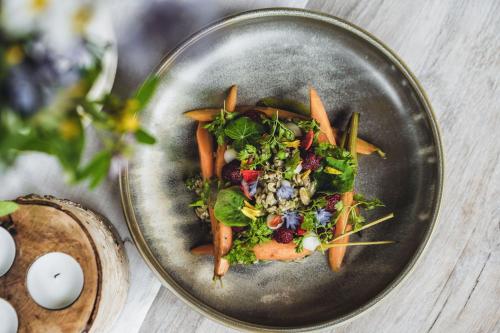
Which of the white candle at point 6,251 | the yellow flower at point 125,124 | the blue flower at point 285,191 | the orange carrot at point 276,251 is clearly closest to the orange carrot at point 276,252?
the orange carrot at point 276,251

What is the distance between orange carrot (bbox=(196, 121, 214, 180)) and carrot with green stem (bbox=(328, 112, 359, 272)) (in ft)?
0.88

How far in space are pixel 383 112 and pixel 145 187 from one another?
503 millimetres

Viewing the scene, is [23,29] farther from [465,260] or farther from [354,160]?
[465,260]

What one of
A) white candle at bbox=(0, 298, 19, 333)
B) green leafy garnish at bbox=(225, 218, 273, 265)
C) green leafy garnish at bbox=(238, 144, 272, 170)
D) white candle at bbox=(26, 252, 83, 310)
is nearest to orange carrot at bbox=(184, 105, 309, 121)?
green leafy garnish at bbox=(238, 144, 272, 170)

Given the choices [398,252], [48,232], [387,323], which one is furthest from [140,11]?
[387,323]

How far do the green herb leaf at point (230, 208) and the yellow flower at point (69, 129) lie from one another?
0.48 m

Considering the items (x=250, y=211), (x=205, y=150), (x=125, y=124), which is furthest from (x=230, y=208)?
(x=125, y=124)

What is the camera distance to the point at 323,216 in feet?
3.10

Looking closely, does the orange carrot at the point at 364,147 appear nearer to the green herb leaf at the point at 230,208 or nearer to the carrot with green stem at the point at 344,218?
the carrot with green stem at the point at 344,218

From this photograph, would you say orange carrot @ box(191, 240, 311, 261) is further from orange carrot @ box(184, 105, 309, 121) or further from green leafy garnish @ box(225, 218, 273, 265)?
orange carrot @ box(184, 105, 309, 121)

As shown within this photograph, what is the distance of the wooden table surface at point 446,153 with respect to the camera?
107 centimetres

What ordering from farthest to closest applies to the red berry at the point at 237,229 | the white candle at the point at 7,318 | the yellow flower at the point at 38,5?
the red berry at the point at 237,229 < the white candle at the point at 7,318 < the yellow flower at the point at 38,5

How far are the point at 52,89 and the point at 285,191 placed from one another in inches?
20.8

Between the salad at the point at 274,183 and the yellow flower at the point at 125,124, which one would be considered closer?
the yellow flower at the point at 125,124
